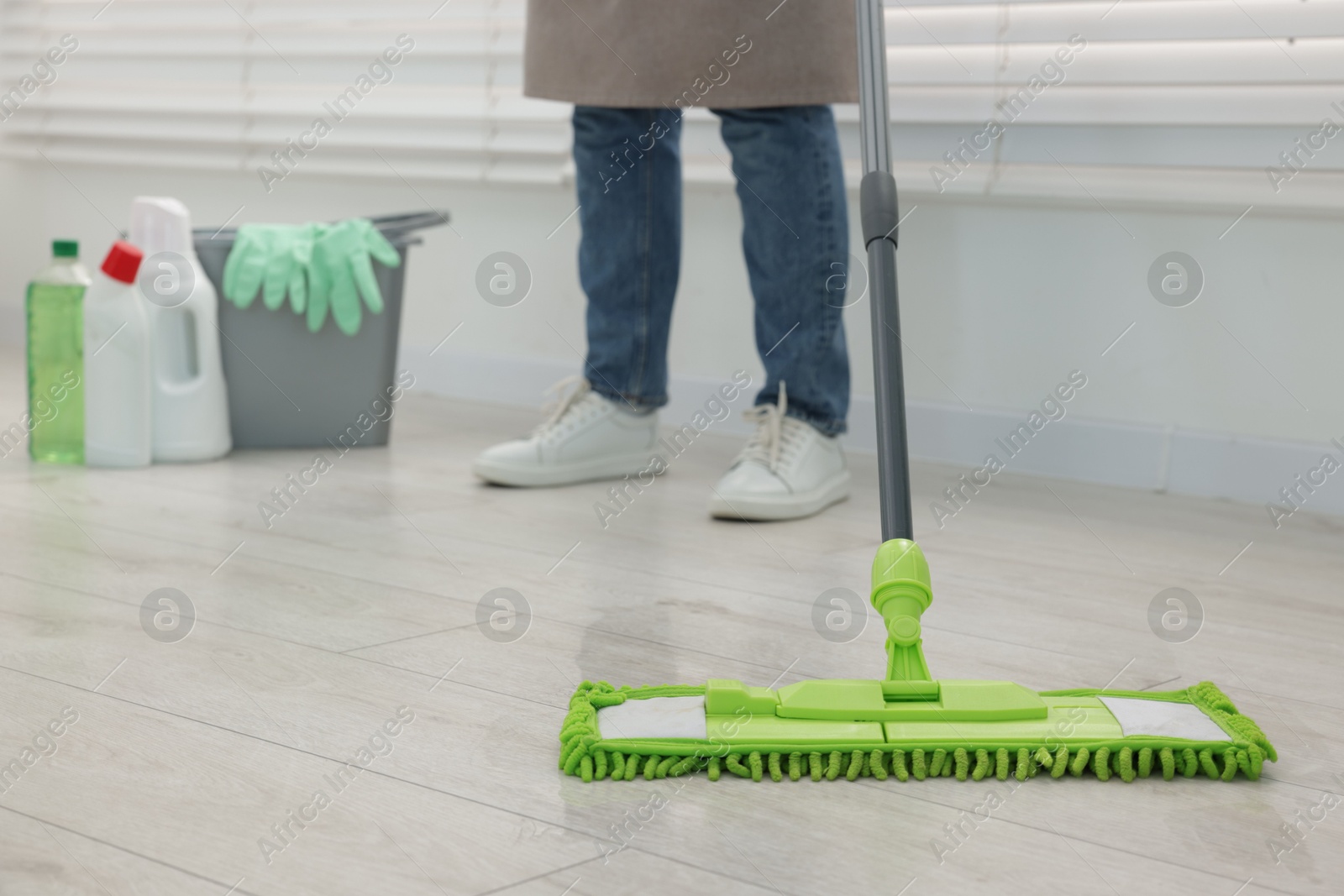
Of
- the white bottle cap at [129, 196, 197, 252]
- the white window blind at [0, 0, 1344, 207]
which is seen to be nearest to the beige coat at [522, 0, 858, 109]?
the white window blind at [0, 0, 1344, 207]

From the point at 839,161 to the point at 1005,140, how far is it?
0.96 ft

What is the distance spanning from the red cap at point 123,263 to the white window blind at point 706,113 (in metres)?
0.64

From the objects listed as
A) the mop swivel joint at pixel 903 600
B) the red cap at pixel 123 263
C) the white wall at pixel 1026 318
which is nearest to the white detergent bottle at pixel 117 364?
the red cap at pixel 123 263

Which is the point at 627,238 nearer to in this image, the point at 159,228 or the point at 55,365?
the point at 159,228

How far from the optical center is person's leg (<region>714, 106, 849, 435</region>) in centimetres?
133

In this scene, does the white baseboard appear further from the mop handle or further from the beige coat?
the mop handle

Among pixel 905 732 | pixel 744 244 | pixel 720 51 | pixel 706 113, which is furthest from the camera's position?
pixel 706 113

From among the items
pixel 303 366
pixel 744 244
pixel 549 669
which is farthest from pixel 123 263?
pixel 549 669

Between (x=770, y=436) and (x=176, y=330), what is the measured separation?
2.39 feet

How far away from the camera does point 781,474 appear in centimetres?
134

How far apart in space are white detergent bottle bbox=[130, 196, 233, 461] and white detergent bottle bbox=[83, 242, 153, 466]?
4 centimetres

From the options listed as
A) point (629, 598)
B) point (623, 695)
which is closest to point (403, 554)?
point (629, 598)

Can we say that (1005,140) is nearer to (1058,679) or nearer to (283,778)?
(1058,679)

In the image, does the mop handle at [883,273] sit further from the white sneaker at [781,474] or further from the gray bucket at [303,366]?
the gray bucket at [303,366]
